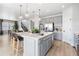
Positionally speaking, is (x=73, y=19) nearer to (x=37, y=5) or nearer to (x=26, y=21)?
(x=37, y=5)

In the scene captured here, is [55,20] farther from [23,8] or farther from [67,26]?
[23,8]

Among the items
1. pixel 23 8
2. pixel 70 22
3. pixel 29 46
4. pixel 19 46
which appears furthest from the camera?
pixel 70 22

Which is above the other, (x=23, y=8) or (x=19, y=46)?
(x=23, y=8)

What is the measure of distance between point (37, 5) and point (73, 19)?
87 centimetres

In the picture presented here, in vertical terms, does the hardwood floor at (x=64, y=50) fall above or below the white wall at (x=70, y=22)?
below

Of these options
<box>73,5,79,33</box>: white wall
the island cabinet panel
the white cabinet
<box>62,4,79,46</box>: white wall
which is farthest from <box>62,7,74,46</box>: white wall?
the island cabinet panel

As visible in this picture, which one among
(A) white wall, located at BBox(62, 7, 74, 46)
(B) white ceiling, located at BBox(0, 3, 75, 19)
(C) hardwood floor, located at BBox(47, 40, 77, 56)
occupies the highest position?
(B) white ceiling, located at BBox(0, 3, 75, 19)

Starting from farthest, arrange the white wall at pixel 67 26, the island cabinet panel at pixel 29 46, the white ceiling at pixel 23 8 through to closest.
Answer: the white wall at pixel 67 26 < the island cabinet panel at pixel 29 46 < the white ceiling at pixel 23 8

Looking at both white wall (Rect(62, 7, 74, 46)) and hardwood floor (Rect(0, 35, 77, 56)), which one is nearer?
hardwood floor (Rect(0, 35, 77, 56))

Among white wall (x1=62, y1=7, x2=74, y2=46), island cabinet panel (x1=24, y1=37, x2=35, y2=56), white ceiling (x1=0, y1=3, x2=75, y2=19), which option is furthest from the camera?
white wall (x1=62, y1=7, x2=74, y2=46)

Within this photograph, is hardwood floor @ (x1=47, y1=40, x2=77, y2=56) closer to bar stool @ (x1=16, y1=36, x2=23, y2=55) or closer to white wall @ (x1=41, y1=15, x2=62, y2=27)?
white wall @ (x1=41, y1=15, x2=62, y2=27)

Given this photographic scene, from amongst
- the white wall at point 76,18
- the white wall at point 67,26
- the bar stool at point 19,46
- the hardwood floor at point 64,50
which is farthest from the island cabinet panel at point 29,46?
the white wall at point 76,18

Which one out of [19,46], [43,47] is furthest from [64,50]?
[19,46]

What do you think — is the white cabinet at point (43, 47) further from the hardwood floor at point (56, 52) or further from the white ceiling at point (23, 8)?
the white ceiling at point (23, 8)
